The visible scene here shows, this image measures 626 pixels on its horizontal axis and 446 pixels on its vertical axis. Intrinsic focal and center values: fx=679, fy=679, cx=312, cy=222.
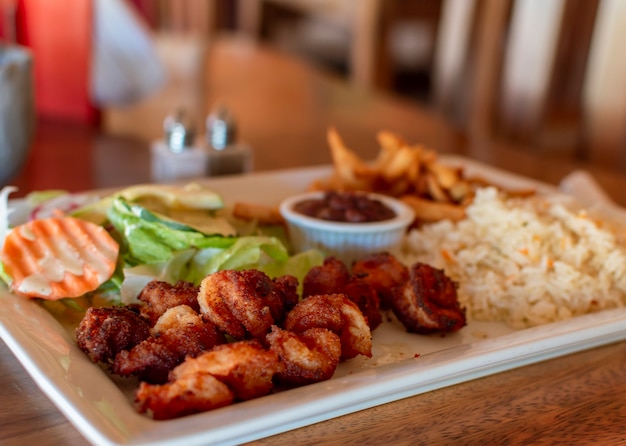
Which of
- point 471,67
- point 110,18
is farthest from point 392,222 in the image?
point 471,67

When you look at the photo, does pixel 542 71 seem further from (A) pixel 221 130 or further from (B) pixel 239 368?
(B) pixel 239 368

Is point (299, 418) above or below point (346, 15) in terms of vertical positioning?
below

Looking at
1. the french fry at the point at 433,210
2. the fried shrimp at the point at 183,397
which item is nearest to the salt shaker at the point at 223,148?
the french fry at the point at 433,210

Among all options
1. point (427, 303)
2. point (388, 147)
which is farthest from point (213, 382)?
point (388, 147)

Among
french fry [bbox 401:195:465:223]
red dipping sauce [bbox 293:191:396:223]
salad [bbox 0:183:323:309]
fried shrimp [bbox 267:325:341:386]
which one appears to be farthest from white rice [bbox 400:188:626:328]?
fried shrimp [bbox 267:325:341:386]

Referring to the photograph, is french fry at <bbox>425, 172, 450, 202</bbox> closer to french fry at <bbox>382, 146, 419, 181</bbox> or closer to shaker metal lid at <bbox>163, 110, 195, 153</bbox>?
french fry at <bbox>382, 146, 419, 181</bbox>

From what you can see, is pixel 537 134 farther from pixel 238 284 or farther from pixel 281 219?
pixel 238 284
